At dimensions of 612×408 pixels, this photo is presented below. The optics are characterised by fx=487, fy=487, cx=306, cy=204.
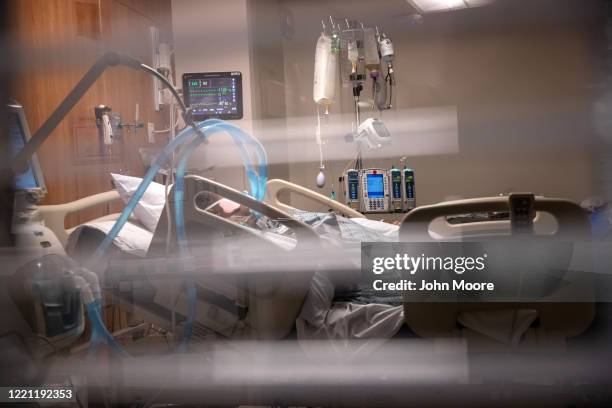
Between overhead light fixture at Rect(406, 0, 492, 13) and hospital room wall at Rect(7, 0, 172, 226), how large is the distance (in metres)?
1.55

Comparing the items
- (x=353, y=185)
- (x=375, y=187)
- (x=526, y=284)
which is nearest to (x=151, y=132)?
(x=353, y=185)

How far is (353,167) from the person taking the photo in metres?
2.58

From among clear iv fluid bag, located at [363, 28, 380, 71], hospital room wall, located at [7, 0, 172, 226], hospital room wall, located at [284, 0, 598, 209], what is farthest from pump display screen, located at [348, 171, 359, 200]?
hospital room wall, located at [7, 0, 172, 226]

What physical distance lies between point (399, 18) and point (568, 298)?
2.45m

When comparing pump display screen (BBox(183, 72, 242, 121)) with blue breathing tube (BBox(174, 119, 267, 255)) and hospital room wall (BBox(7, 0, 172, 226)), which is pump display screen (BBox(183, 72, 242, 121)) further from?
hospital room wall (BBox(7, 0, 172, 226))

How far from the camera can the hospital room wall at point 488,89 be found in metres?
2.81

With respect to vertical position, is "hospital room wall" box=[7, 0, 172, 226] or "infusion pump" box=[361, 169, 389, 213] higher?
"hospital room wall" box=[7, 0, 172, 226]

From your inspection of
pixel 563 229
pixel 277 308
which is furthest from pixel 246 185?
pixel 563 229

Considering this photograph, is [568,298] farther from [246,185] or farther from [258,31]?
[258,31]

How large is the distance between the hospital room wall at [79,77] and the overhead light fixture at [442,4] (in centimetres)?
155

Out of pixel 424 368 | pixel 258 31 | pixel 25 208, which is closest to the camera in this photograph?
pixel 424 368

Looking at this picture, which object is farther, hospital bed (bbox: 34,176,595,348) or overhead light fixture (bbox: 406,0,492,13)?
overhead light fixture (bbox: 406,0,492,13)

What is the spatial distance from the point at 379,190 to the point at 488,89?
1.21m

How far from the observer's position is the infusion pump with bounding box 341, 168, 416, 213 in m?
2.40
